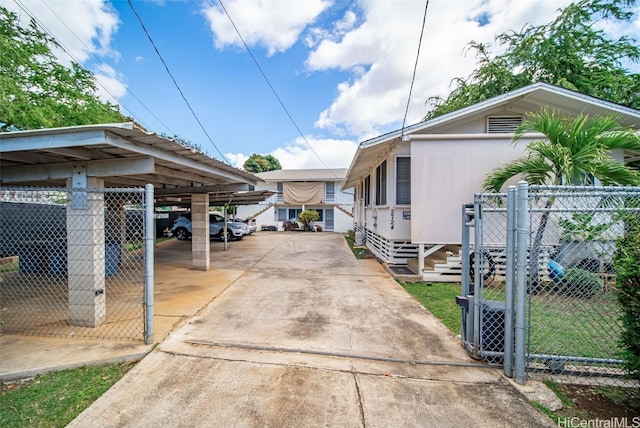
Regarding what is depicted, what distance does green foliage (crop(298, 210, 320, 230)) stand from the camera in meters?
21.8

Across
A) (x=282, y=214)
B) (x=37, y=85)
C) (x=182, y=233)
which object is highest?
(x=37, y=85)

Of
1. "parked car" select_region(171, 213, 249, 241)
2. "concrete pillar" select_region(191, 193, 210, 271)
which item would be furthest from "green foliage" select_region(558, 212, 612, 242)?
"parked car" select_region(171, 213, 249, 241)

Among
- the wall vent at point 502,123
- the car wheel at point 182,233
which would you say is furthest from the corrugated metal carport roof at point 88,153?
the car wheel at point 182,233

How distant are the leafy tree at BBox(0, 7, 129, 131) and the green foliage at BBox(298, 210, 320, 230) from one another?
13.5m

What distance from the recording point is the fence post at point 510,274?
Result: 2.60 m

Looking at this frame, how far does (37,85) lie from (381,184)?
11878 mm

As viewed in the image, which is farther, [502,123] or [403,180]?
[403,180]

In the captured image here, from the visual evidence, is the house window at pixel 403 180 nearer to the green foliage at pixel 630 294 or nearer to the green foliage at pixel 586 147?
the green foliage at pixel 586 147

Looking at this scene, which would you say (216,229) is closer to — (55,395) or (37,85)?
(37,85)

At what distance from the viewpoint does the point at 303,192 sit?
878 inches

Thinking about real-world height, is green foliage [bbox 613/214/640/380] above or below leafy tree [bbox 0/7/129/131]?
below

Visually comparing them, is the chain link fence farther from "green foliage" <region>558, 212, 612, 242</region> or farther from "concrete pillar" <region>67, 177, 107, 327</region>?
"green foliage" <region>558, 212, 612, 242</region>

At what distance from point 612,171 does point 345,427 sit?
238 inches

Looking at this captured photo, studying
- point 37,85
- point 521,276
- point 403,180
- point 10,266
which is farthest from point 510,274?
point 37,85
